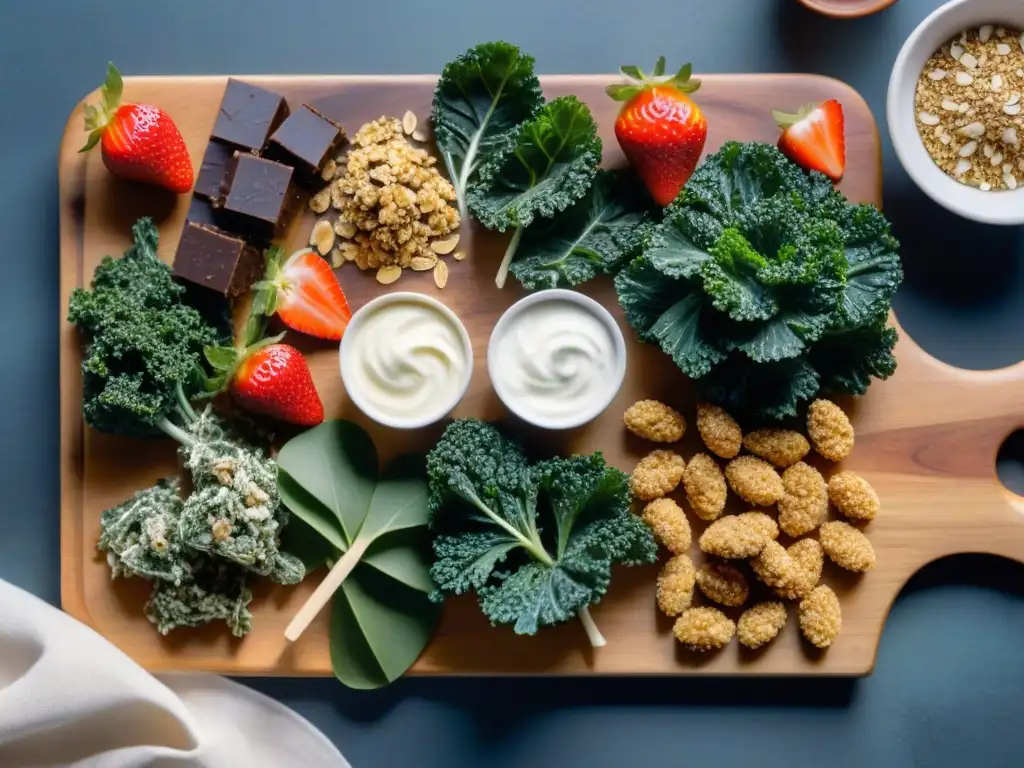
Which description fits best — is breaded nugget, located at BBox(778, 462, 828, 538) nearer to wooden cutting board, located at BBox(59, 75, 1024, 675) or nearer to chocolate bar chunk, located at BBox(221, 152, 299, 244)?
wooden cutting board, located at BBox(59, 75, 1024, 675)

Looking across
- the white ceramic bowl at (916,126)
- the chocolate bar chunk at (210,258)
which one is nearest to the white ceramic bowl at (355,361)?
the chocolate bar chunk at (210,258)

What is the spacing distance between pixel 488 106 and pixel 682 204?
0.46 m

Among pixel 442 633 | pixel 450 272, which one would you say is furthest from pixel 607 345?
pixel 442 633

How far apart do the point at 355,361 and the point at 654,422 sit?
2.02 feet

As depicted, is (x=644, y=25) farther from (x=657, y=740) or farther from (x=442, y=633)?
(x=657, y=740)

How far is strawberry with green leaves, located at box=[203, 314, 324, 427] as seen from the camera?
1.76 metres

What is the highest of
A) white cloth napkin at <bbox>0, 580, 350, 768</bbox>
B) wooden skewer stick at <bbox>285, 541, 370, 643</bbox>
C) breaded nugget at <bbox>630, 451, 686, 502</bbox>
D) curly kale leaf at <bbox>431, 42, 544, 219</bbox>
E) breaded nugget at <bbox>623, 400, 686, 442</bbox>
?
curly kale leaf at <bbox>431, 42, 544, 219</bbox>

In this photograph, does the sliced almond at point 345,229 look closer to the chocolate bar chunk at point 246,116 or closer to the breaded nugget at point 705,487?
the chocolate bar chunk at point 246,116

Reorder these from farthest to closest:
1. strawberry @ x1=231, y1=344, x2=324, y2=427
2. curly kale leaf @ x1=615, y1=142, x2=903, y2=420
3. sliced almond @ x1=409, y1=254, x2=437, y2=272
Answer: sliced almond @ x1=409, y1=254, x2=437, y2=272 → strawberry @ x1=231, y1=344, x2=324, y2=427 → curly kale leaf @ x1=615, y1=142, x2=903, y2=420

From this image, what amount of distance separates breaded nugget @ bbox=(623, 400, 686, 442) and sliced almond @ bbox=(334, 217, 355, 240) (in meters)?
0.69

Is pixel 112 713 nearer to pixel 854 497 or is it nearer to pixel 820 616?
pixel 820 616

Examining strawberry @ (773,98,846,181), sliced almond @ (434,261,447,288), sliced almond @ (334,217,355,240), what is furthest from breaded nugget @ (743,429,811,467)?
sliced almond @ (334,217,355,240)

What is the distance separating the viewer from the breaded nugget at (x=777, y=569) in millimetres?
1775

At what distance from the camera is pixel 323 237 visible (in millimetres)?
1903
